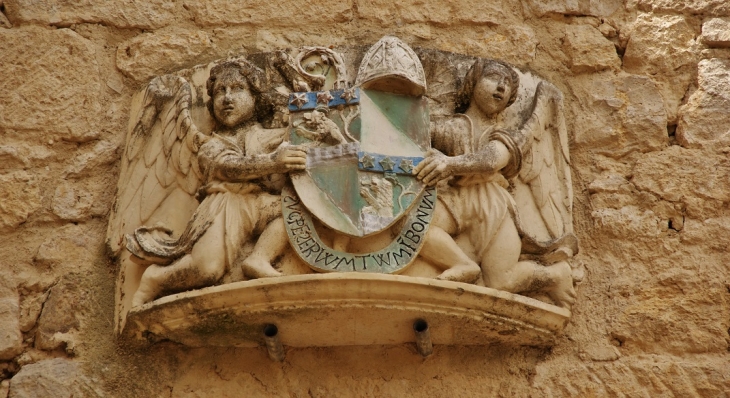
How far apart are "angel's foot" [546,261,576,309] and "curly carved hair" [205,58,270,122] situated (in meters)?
1.06

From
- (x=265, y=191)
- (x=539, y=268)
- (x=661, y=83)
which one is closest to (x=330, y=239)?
(x=265, y=191)

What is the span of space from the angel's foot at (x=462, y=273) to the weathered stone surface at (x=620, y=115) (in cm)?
85

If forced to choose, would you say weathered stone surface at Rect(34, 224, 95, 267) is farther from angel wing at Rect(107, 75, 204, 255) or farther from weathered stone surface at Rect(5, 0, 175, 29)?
weathered stone surface at Rect(5, 0, 175, 29)

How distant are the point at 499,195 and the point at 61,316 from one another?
1.43 meters

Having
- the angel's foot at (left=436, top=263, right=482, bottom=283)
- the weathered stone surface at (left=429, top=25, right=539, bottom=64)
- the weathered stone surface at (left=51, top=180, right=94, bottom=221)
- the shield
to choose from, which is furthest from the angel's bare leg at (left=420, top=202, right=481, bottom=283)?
the weathered stone surface at (left=51, top=180, right=94, bottom=221)

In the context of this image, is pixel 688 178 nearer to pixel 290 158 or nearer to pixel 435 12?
pixel 435 12

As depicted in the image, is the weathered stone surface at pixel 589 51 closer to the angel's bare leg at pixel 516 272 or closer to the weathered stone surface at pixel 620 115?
the weathered stone surface at pixel 620 115

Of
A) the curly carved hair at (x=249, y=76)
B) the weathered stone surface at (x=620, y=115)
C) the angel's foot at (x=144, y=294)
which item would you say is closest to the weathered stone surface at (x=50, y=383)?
the angel's foot at (x=144, y=294)

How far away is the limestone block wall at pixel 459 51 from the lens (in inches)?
171

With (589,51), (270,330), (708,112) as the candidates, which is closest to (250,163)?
(270,330)

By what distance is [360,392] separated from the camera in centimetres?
433

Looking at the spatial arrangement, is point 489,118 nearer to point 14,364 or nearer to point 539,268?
point 539,268

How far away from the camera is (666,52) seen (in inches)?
196

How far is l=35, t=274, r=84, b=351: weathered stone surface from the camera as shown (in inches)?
172
